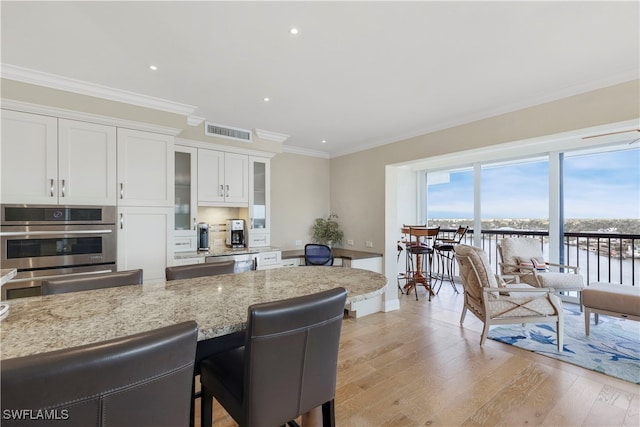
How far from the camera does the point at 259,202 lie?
4.42 metres

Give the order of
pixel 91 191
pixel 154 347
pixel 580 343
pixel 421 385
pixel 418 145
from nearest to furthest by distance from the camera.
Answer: pixel 154 347 → pixel 421 385 → pixel 91 191 → pixel 580 343 → pixel 418 145

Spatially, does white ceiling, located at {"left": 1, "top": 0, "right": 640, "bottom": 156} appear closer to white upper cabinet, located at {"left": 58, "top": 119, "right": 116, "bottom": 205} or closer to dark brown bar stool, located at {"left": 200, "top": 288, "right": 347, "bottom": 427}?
white upper cabinet, located at {"left": 58, "top": 119, "right": 116, "bottom": 205}

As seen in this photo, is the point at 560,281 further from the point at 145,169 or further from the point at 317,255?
the point at 145,169

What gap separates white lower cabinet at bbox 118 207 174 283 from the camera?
115 inches

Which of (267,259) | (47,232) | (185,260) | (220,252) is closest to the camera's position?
(47,232)

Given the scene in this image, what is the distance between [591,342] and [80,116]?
5682mm

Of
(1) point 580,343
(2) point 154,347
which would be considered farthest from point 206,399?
(1) point 580,343

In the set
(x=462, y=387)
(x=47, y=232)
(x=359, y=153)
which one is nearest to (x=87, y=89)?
(x=47, y=232)

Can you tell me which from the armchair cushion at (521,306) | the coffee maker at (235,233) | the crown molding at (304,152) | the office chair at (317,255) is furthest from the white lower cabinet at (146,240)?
the armchair cushion at (521,306)

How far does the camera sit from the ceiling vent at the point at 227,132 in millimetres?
3834

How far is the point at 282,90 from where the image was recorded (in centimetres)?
288

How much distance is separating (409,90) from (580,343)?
10.7 ft

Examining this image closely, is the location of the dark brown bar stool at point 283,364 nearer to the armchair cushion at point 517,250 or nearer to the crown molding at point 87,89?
the crown molding at point 87,89

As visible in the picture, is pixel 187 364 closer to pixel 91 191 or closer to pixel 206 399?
pixel 206 399
